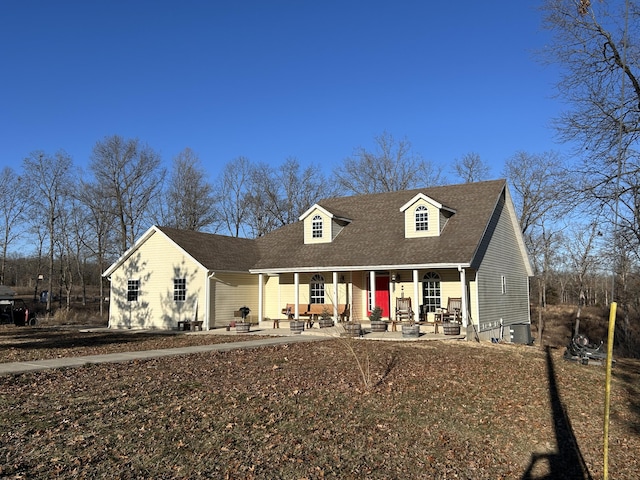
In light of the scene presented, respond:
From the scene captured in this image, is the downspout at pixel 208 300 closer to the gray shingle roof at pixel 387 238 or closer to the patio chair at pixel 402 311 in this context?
the gray shingle roof at pixel 387 238

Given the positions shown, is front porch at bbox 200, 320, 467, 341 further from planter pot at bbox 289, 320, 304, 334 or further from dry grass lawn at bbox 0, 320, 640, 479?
dry grass lawn at bbox 0, 320, 640, 479

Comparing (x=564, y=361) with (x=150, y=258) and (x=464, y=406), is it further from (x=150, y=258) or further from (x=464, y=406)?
(x=150, y=258)

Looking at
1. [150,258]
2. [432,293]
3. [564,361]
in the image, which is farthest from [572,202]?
[150,258]

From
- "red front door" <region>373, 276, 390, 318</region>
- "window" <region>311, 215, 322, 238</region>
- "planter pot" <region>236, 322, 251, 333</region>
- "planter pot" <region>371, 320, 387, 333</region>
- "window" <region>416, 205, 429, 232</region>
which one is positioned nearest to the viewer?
"planter pot" <region>371, 320, 387, 333</region>

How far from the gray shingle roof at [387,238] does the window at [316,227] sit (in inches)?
25.7

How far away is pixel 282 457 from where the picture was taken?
20.9 ft

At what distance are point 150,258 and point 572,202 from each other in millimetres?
18631

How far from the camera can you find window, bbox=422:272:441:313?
2153 cm

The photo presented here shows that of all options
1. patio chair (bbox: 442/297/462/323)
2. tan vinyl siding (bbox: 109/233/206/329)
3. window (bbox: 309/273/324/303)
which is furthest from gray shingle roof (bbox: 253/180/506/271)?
tan vinyl siding (bbox: 109/233/206/329)

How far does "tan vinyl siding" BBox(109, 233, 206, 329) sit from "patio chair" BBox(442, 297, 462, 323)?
34.5 ft

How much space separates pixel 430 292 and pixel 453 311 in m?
1.59

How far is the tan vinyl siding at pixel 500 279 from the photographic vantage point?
20858 mm

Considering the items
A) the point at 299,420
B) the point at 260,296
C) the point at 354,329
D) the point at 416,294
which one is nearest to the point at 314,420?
the point at 299,420

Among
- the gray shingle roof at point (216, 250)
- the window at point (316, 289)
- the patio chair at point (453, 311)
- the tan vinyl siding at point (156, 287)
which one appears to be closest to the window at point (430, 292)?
the patio chair at point (453, 311)
